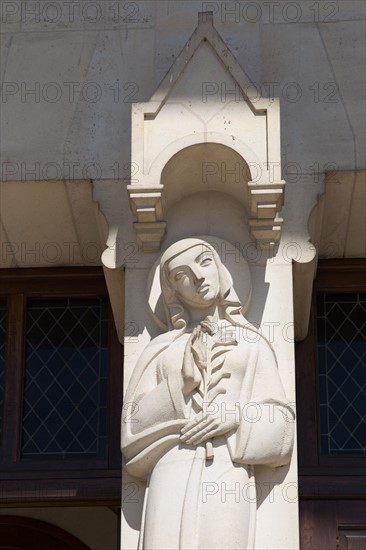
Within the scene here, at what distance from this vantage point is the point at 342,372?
6742 mm

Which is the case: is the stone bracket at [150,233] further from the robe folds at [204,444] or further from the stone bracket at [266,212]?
the robe folds at [204,444]

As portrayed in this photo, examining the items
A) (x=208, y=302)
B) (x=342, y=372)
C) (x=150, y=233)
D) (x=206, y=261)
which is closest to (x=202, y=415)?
(x=208, y=302)

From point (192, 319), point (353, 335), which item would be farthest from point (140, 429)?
point (353, 335)

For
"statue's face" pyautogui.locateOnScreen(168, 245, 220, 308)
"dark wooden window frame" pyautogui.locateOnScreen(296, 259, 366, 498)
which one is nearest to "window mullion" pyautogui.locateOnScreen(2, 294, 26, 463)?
"statue's face" pyautogui.locateOnScreen(168, 245, 220, 308)

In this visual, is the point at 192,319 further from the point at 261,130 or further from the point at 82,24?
the point at 82,24

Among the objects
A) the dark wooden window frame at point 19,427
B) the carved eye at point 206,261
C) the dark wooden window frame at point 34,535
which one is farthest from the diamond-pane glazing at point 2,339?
the carved eye at point 206,261

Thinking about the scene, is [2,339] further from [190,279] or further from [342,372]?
[342,372]

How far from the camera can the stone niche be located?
18.6 ft

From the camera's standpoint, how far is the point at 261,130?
20.1 feet

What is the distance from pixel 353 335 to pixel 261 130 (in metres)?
1.15

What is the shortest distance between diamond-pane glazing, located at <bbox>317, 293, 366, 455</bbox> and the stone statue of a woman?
32.9 inches

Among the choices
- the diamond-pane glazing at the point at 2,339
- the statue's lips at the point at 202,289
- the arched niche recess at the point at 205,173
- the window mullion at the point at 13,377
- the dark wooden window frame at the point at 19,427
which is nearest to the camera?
the statue's lips at the point at 202,289

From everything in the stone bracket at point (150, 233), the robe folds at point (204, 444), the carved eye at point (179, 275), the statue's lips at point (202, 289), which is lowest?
the robe folds at point (204, 444)

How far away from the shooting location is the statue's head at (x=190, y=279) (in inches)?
236
